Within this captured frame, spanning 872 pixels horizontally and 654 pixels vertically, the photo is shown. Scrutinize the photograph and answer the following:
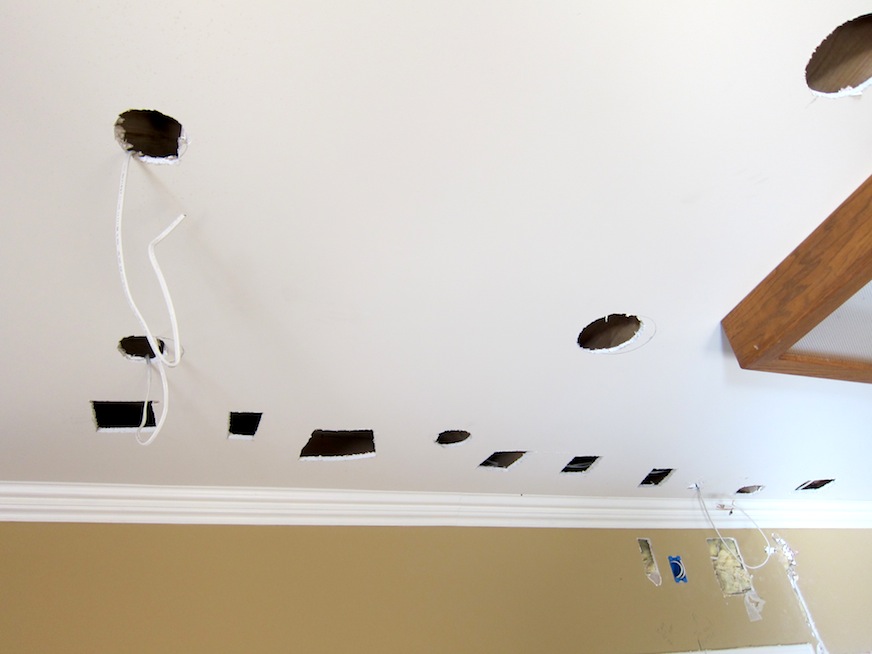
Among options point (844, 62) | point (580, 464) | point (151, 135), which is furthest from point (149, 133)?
point (580, 464)

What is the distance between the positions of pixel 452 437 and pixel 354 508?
54 centimetres

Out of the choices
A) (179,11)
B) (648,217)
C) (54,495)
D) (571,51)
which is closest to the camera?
(179,11)

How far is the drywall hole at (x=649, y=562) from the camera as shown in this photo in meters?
2.42

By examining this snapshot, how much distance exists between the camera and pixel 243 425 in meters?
1.57

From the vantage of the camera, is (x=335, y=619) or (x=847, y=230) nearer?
(x=847, y=230)

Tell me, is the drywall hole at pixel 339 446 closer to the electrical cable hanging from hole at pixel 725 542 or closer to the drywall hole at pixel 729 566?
the electrical cable hanging from hole at pixel 725 542

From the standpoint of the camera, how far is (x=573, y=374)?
5.11 feet

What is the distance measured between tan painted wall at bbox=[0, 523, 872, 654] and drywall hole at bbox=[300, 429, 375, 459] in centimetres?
39

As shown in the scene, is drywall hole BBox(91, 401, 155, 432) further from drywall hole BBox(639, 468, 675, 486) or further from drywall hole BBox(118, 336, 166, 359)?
drywall hole BBox(639, 468, 675, 486)

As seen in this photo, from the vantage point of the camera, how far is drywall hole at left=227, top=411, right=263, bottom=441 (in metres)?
1.50

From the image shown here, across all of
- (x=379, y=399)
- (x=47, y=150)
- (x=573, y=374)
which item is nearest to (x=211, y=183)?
(x=47, y=150)

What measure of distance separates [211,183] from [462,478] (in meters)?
1.48

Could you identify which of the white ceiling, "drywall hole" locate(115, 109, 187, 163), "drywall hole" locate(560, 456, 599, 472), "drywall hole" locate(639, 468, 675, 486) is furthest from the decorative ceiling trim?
"drywall hole" locate(115, 109, 187, 163)

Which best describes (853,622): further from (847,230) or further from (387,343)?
(387,343)
